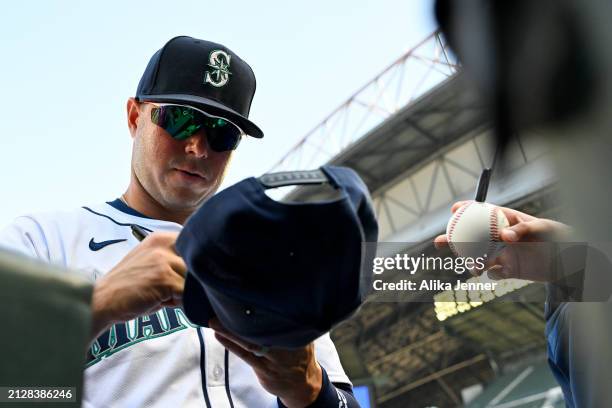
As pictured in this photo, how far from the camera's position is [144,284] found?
106 centimetres

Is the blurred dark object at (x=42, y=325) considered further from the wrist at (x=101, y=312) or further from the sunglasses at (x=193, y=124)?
the sunglasses at (x=193, y=124)

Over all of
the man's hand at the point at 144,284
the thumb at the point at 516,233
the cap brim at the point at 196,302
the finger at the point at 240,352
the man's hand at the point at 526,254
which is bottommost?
the finger at the point at 240,352

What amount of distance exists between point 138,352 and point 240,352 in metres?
0.41

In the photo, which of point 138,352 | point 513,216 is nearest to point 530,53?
point 138,352

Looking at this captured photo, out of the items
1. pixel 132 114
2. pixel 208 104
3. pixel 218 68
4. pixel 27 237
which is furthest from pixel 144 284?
pixel 132 114

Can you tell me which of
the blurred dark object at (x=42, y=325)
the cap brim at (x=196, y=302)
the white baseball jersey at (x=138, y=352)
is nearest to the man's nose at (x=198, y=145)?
the white baseball jersey at (x=138, y=352)

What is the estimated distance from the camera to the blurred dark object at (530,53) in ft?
2.08

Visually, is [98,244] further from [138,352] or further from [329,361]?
[329,361]

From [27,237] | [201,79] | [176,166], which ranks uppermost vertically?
[201,79]

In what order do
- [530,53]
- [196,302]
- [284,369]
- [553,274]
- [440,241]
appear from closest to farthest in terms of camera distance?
1. [530,53]
2. [196,302]
3. [284,369]
4. [553,274]
5. [440,241]

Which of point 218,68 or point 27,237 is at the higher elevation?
point 218,68

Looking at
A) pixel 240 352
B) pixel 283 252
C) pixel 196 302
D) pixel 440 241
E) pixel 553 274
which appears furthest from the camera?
pixel 440 241

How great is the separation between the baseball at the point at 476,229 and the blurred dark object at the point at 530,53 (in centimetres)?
118

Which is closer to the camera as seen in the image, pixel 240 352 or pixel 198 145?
pixel 240 352
